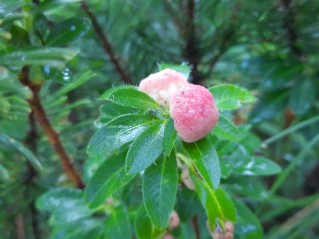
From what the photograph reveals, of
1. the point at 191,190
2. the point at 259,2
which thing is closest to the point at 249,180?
the point at 191,190

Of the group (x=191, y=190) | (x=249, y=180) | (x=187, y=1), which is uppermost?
(x=187, y=1)

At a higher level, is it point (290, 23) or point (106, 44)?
point (106, 44)

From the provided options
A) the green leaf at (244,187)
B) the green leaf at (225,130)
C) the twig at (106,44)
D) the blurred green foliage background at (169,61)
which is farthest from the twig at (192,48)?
the green leaf at (225,130)

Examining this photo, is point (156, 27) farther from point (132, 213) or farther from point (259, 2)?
point (132, 213)

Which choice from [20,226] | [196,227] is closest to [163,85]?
[196,227]

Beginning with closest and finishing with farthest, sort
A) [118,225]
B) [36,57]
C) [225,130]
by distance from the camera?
[36,57] < [225,130] < [118,225]

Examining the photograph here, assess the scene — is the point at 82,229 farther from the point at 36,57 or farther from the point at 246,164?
the point at 36,57
